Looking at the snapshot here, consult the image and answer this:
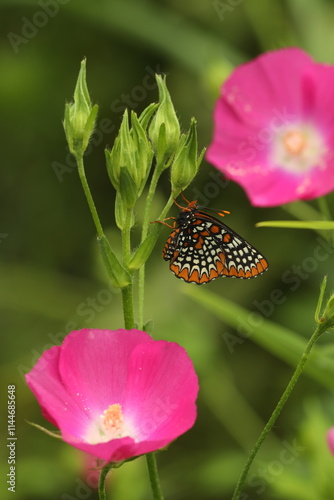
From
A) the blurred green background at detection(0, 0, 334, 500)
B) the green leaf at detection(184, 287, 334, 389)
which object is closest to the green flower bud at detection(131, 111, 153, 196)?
the green leaf at detection(184, 287, 334, 389)

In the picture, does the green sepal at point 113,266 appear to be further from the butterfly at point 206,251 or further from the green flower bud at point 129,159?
the butterfly at point 206,251

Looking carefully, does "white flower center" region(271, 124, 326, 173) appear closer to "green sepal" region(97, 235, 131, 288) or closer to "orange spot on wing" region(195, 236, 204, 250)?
"orange spot on wing" region(195, 236, 204, 250)

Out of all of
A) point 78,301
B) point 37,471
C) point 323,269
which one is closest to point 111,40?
point 78,301

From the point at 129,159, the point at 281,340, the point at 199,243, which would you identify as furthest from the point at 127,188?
the point at 281,340

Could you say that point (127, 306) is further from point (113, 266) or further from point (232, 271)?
point (232, 271)

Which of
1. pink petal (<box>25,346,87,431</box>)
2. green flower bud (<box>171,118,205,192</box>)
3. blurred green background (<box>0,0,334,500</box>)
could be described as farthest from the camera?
blurred green background (<box>0,0,334,500</box>)

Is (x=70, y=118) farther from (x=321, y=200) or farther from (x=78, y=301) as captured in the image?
(x=78, y=301)
